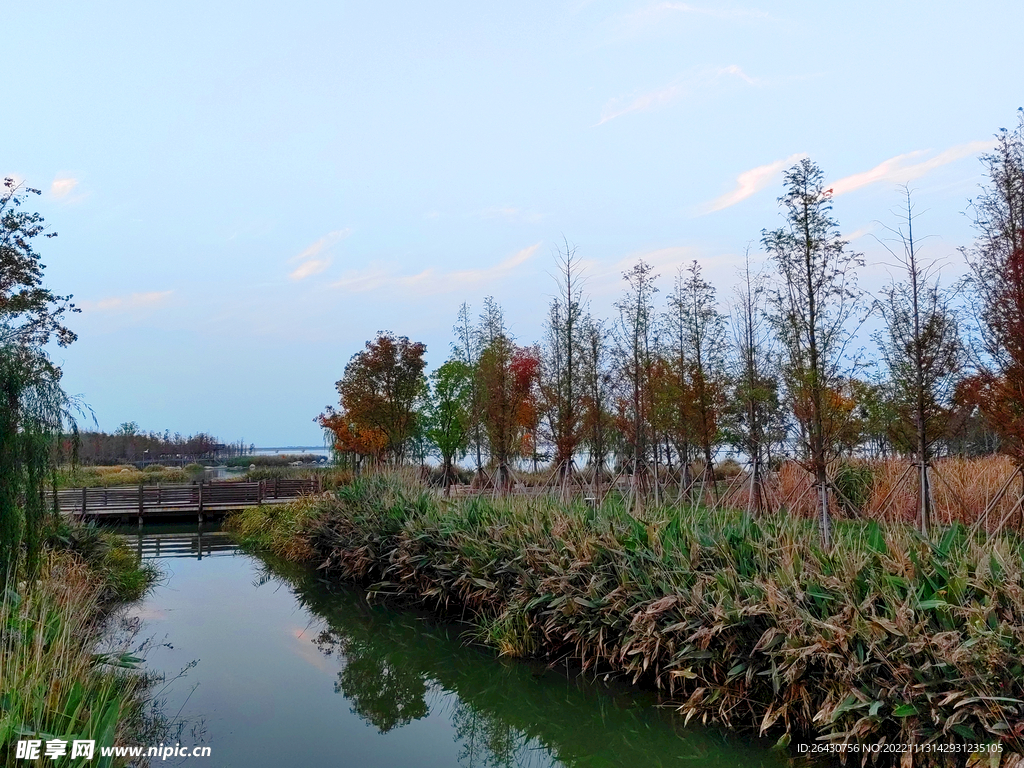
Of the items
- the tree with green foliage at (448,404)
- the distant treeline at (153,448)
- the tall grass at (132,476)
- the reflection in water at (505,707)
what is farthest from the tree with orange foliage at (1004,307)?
the distant treeline at (153,448)

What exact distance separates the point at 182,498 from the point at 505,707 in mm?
17914

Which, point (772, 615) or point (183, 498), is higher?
point (772, 615)

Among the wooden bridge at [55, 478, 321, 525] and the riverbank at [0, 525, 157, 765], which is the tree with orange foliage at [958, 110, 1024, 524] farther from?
the wooden bridge at [55, 478, 321, 525]

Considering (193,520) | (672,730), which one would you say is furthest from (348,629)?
(193,520)

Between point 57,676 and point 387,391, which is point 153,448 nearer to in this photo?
point 387,391

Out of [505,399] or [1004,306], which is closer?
[1004,306]

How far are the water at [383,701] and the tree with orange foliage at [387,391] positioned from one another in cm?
1094

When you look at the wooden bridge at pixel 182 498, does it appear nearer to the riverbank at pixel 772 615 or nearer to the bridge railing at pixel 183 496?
the bridge railing at pixel 183 496

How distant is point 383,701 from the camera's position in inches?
273

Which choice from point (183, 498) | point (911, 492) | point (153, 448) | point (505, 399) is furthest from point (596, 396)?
point (153, 448)

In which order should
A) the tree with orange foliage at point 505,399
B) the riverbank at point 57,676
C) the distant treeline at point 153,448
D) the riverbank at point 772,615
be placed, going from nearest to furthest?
1. the riverbank at point 57,676
2. the riverbank at point 772,615
3. the tree with orange foliage at point 505,399
4. the distant treeline at point 153,448

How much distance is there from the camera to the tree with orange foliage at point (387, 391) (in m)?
21.2

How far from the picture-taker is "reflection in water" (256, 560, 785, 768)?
5469 mm

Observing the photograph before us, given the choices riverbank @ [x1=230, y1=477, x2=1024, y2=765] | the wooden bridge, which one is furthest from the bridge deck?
riverbank @ [x1=230, y1=477, x2=1024, y2=765]
